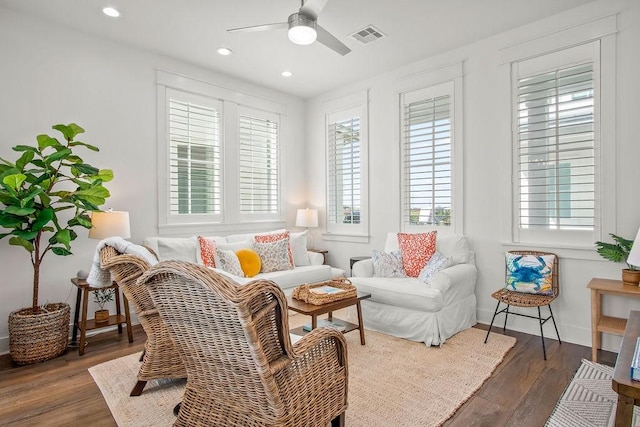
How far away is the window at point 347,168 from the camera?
4.98 metres

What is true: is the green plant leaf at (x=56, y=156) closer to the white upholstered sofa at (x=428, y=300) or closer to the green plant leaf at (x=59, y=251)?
the green plant leaf at (x=59, y=251)

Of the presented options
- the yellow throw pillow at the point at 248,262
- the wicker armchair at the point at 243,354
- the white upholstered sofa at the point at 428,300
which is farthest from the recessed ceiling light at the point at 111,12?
the white upholstered sofa at the point at 428,300

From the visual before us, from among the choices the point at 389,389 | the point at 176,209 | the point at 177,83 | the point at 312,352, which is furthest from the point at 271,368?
the point at 177,83

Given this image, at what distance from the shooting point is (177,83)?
4.26 metres

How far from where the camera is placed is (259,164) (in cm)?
517

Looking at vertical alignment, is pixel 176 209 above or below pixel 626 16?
A: below

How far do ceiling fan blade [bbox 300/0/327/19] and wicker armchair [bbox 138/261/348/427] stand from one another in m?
2.10

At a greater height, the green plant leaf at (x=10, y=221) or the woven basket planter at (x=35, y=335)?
the green plant leaf at (x=10, y=221)

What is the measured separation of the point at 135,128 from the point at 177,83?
0.76 m

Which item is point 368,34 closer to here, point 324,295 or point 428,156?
point 428,156

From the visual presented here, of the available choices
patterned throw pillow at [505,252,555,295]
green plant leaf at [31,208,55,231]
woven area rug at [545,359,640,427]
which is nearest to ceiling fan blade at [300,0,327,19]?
green plant leaf at [31,208,55,231]

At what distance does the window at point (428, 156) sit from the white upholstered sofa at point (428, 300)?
17.8 inches

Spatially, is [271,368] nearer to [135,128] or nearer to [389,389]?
[389,389]

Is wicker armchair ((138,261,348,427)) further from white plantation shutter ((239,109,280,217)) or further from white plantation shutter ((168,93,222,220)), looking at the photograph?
white plantation shutter ((239,109,280,217))
